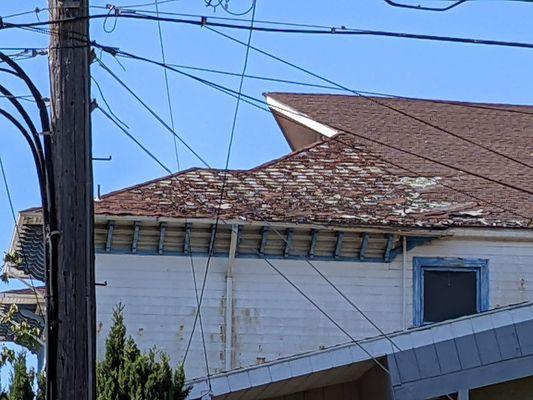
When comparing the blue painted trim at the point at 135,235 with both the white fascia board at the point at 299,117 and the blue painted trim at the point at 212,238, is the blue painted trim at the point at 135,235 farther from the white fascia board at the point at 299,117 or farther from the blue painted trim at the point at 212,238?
the white fascia board at the point at 299,117

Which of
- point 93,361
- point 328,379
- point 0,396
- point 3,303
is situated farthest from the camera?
point 3,303

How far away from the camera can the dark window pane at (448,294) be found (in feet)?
52.9

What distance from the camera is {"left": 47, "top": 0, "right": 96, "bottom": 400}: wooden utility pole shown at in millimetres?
→ 8469

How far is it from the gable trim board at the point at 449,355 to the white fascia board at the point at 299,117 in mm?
7180

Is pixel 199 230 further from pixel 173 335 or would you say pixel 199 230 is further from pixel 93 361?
pixel 93 361

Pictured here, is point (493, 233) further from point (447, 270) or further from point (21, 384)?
point (21, 384)

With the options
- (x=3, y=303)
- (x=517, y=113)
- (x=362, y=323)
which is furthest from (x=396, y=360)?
(x=517, y=113)

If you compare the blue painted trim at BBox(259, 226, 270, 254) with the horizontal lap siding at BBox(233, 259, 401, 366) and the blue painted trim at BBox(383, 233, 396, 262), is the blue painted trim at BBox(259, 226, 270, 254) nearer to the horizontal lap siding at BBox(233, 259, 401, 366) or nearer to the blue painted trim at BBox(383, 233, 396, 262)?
the horizontal lap siding at BBox(233, 259, 401, 366)

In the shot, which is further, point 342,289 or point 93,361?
point 342,289

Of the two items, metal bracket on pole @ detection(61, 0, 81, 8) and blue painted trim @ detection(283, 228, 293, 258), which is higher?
metal bracket on pole @ detection(61, 0, 81, 8)

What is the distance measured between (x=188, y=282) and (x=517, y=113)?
25.5 ft

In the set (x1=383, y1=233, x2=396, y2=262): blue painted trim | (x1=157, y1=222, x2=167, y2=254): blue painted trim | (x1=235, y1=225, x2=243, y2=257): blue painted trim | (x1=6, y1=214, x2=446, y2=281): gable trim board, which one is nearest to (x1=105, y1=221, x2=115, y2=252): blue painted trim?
(x1=6, y1=214, x2=446, y2=281): gable trim board

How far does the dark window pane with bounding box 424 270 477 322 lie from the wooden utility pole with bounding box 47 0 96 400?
8228 millimetres

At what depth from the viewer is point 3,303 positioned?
1836 cm
